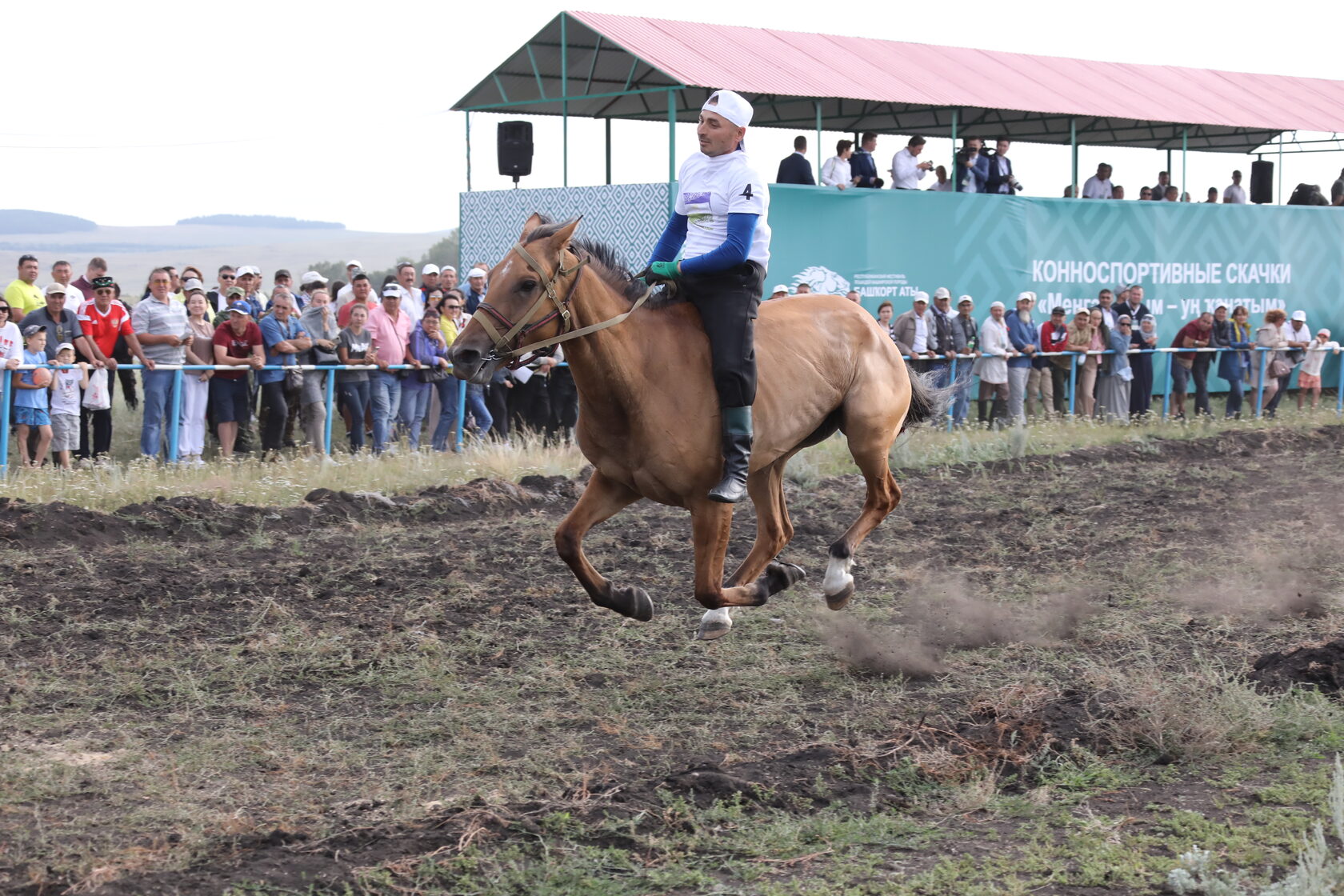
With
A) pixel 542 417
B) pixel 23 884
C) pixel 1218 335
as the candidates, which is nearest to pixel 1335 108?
pixel 1218 335

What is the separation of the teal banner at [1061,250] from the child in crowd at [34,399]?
395 inches

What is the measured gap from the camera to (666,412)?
6.85 meters

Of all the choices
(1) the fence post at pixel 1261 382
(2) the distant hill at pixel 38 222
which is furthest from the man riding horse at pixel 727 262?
(2) the distant hill at pixel 38 222

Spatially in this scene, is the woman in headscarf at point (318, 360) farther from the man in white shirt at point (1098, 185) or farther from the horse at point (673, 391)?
the man in white shirt at point (1098, 185)

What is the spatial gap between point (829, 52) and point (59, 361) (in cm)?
1419

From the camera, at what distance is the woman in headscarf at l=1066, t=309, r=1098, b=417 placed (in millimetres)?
20547

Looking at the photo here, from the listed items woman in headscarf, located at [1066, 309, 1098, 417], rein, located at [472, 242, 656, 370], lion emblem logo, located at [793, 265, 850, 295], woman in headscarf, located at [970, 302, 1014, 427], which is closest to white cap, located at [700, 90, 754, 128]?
rein, located at [472, 242, 656, 370]

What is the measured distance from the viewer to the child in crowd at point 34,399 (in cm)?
1233

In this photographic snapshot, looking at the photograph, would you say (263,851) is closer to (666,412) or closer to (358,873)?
(358,873)

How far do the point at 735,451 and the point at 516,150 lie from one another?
55.5 ft

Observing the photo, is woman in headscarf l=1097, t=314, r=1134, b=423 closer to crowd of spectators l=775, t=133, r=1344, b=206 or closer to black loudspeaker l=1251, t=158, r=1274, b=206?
crowd of spectators l=775, t=133, r=1344, b=206

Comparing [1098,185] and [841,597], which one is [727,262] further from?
[1098,185]

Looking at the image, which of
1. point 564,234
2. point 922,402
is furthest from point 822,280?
point 564,234

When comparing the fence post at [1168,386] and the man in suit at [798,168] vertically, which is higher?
the man in suit at [798,168]
